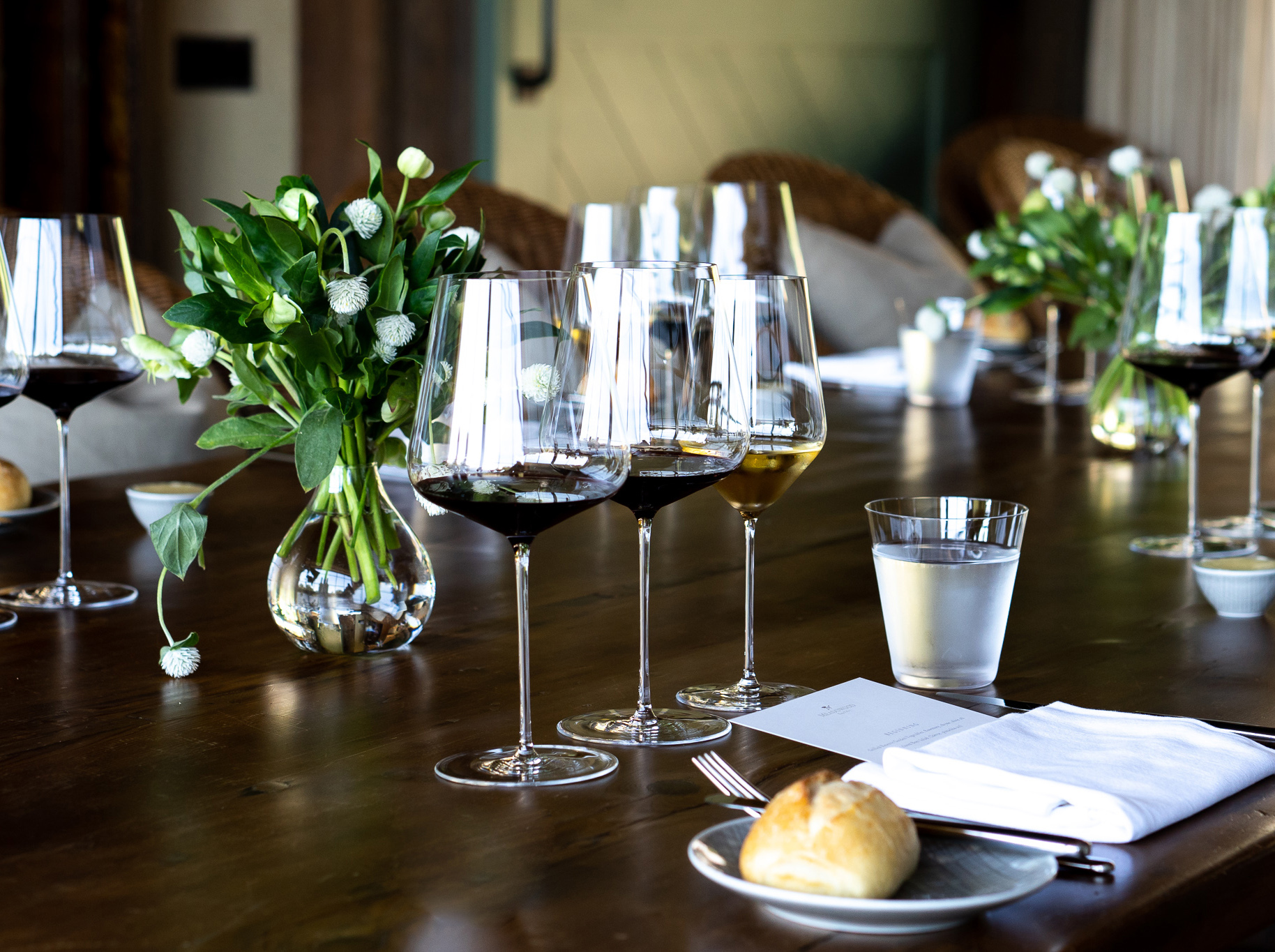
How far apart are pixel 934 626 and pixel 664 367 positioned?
0.24 meters

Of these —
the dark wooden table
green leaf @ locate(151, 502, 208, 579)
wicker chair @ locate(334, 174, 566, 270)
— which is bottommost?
the dark wooden table

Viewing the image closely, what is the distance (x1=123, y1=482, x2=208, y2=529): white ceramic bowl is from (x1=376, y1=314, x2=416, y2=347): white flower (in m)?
0.43

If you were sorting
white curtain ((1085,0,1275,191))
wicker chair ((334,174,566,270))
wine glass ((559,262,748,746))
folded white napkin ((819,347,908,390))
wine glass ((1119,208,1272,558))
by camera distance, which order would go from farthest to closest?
white curtain ((1085,0,1275,191))
wicker chair ((334,174,566,270))
folded white napkin ((819,347,908,390))
wine glass ((1119,208,1272,558))
wine glass ((559,262,748,746))

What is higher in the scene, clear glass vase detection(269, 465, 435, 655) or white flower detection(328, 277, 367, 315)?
white flower detection(328, 277, 367, 315)

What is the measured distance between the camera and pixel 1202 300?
1.25 metres

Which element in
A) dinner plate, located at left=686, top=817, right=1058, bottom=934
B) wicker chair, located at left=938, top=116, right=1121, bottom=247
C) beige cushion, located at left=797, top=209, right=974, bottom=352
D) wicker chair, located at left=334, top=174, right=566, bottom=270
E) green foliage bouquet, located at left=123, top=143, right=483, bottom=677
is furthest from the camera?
wicker chair, located at left=938, top=116, right=1121, bottom=247

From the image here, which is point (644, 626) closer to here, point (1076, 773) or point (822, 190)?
point (1076, 773)

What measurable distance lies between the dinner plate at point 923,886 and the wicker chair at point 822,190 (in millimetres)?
2946

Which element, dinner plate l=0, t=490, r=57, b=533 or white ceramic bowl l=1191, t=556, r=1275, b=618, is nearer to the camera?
white ceramic bowl l=1191, t=556, r=1275, b=618

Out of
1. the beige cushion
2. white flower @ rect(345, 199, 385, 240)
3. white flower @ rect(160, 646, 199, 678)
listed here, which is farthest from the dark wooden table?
the beige cushion

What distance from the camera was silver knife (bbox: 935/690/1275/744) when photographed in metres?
0.78

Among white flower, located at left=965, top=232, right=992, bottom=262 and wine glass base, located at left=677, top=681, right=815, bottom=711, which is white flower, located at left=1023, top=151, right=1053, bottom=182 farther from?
wine glass base, located at left=677, top=681, right=815, bottom=711

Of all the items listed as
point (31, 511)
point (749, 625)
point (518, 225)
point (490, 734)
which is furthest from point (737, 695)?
point (518, 225)

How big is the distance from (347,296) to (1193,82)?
545 cm
